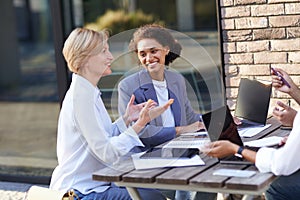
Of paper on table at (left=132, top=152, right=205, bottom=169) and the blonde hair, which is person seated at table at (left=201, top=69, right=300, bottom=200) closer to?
paper on table at (left=132, top=152, right=205, bottom=169)

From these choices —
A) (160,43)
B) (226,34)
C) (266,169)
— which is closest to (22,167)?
(226,34)

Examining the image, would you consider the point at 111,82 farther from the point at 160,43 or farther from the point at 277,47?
the point at 277,47

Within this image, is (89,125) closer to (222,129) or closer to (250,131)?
(222,129)

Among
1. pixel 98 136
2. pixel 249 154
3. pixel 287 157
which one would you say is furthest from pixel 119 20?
pixel 287 157

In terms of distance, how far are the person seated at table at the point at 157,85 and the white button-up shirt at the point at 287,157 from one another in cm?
68

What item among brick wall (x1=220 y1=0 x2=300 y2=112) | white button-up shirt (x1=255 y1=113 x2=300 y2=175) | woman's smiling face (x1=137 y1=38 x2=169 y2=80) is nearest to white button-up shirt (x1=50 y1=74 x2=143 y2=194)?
woman's smiling face (x1=137 y1=38 x2=169 y2=80)

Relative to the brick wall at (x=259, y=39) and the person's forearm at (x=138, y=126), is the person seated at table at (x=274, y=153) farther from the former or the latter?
the brick wall at (x=259, y=39)

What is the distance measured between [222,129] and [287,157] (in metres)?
0.38

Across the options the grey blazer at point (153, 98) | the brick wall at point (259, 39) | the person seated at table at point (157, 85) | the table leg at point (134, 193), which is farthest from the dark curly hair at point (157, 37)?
the brick wall at point (259, 39)

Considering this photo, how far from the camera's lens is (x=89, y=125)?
2973 mm

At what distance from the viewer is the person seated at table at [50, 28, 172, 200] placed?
299 cm

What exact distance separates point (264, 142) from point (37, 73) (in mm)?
10321

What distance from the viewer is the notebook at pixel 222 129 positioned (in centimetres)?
284

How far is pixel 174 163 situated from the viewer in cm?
286
